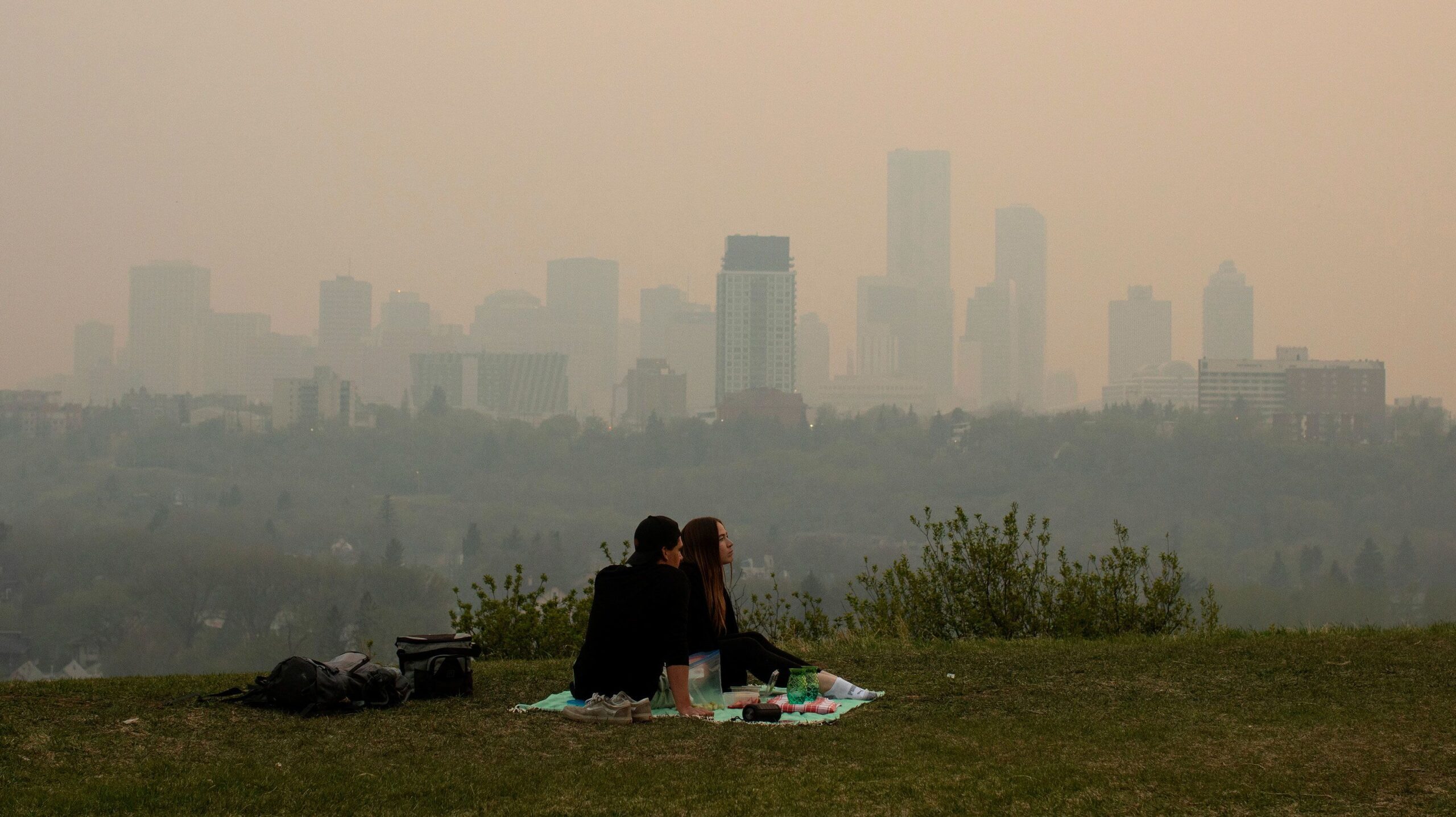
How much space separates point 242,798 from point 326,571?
14348 centimetres

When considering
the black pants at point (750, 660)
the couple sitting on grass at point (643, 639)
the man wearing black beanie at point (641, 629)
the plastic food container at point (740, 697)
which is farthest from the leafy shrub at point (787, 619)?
the man wearing black beanie at point (641, 629)

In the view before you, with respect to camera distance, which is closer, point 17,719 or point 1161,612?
point 17,719

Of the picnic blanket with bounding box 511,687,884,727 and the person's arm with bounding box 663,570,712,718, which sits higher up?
the person's arm with bounding box 663,570,712,718

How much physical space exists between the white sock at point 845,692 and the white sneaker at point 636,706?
4.39 feet

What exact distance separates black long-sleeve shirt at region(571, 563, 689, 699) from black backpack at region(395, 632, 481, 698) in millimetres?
979

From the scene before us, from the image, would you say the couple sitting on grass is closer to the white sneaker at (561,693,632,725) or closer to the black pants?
the white sneaker at (561,693,632,725)

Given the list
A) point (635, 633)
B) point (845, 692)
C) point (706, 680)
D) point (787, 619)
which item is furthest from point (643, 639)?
point (787, 619)

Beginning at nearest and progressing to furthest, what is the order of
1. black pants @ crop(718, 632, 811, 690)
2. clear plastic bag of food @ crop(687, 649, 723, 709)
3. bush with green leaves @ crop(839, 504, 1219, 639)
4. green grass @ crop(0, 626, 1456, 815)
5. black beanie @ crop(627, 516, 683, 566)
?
green grass @ crop(0, 626, 1456, 815)
black beanie @ crop(627, 516, 683, 566)
clear plastic bag of food @ crop(687, 649, 723, 709)
black pants @ crop(718, 632, 811, 690)
bush with green leaves @ crop(839, 504, 1219, 639)

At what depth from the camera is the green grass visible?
562 centimetres

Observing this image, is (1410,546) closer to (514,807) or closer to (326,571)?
(326,571)

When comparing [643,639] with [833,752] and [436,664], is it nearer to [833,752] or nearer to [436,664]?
[436,664]

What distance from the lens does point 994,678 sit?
30.5ft

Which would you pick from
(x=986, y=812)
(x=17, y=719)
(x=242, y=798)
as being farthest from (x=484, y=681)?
(x=986, y=812)

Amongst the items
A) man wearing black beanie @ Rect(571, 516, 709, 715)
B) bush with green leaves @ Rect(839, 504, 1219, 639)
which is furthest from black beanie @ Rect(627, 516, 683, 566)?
bush with green leaves @ Rect(839, 504, 1219, 639)
